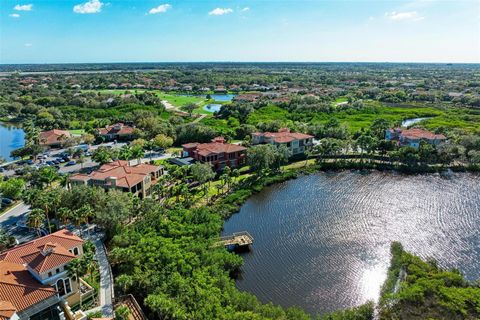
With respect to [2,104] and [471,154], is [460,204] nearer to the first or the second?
[471,154]

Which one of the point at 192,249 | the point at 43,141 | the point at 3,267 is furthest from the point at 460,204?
the point at 43,141

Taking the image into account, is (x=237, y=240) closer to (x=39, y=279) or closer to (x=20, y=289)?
(x=39, y=279)

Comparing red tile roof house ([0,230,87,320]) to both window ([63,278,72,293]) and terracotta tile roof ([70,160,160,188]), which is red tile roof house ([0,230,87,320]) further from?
terracotta tile roof ([70,160,160,188])

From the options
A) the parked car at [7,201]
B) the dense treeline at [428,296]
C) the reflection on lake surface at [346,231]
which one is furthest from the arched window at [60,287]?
the parked car at [7,201]

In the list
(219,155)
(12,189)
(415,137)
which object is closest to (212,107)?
(219,155)

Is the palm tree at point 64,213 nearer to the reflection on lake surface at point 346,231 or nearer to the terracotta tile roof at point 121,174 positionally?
the terracotta tile roof at point 121,174

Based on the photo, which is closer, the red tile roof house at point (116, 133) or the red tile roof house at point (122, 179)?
the red tile roof house at point (122, 179)

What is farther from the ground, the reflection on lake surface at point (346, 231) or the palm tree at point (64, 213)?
the palm tree at point (64, 213)
